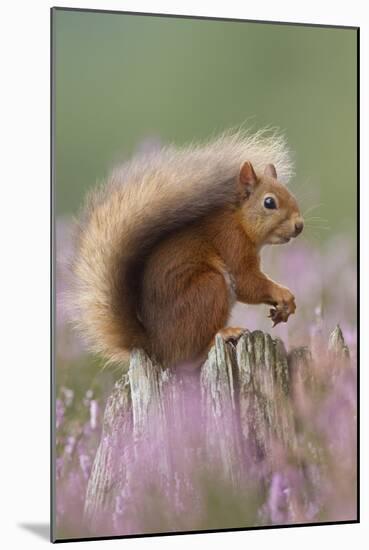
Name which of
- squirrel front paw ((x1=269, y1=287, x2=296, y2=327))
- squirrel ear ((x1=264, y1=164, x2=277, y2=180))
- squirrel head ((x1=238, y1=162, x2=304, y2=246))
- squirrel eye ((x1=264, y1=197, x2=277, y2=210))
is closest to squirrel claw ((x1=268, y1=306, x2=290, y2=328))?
squirrel front paw ((x1=269, y1=287, x2=296, y2=327))

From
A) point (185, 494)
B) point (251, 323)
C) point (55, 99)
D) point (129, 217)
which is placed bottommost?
point (185, 494)

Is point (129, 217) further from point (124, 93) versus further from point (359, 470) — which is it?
point (359, 470)

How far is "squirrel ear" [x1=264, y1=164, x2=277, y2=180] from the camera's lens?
436 centimetres

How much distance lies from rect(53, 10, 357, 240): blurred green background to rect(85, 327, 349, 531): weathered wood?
55 centimetres

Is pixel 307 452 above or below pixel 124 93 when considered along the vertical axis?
below

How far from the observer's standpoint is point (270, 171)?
4.36m

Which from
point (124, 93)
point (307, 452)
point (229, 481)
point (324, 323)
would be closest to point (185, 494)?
point (229, 481)

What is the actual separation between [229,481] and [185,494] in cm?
17

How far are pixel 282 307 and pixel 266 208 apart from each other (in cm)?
34

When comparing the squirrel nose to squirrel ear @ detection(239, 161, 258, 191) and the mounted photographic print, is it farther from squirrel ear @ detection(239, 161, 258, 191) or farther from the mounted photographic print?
squirrel ear @ detection(239, 161, 258, 191)

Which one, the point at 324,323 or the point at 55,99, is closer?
the point at 55,99

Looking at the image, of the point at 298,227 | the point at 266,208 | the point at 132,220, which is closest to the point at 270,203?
the point at 266,208

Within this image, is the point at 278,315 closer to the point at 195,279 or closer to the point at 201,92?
the point at 195,279

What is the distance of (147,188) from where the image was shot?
422cm
